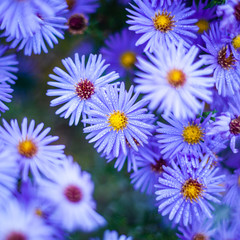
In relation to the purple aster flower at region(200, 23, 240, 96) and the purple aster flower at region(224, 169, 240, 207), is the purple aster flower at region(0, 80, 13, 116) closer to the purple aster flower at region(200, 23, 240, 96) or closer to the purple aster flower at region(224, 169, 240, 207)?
the purple aster flower at region(200, 23, 240, 96)

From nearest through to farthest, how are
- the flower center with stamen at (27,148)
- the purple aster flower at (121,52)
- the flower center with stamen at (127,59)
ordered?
the flower center with stamen at (27,148) → the purple aster flower at (121,52) → the flower center with stamen at (127,59)

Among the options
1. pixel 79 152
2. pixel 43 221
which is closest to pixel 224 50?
pixel 43 221

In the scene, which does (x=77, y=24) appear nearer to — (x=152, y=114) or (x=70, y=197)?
(x=152, y=114)

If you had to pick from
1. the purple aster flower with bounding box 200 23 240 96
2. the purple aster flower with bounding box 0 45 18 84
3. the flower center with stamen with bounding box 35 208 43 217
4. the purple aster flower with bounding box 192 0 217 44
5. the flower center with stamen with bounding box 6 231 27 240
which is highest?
the purple aster flower with bounding box 192 0 217 44

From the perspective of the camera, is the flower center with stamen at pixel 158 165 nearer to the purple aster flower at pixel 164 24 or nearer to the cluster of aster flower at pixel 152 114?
the cluster of aster flower at pixel 152 114

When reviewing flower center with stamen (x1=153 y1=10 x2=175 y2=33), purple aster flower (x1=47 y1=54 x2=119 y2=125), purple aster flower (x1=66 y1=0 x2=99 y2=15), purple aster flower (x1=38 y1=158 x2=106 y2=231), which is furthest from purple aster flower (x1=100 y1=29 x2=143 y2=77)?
purple aster flower (x1=38 y1=158 x2=106 y2=231)

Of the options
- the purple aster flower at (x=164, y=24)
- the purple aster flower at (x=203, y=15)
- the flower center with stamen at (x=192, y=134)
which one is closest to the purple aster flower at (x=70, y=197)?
the flower center with stamen at (x=192, y=134)
